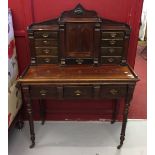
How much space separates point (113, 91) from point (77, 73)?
36 centimetres

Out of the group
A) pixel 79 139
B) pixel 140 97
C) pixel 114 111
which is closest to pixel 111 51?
pixel 114 111

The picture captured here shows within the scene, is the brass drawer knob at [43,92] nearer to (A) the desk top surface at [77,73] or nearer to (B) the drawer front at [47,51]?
(A) the desk top surface at [77,73]

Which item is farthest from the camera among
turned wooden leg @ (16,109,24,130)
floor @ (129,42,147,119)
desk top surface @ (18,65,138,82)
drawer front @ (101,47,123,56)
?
floor @ (129,42,147,119)

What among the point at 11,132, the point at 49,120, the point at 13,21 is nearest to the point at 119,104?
the point at 49,120

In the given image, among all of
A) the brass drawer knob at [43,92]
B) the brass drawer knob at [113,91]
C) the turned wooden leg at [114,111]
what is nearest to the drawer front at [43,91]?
the brass drawer knob at [43,92]

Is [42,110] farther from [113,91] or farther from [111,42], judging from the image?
[111,42]

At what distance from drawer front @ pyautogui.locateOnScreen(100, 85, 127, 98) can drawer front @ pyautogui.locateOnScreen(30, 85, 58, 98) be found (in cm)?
43

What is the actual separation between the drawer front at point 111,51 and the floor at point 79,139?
0.87 m

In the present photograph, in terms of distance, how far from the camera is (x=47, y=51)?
88.4 inches

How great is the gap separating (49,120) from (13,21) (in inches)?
46.8

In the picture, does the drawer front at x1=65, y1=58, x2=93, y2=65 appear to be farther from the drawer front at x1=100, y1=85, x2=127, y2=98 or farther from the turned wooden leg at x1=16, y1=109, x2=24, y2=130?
the turned wooden leg at x1=16, y1=109, x2=24, y2=130

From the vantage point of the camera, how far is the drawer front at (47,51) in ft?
7.32

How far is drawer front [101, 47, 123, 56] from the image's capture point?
2230mm

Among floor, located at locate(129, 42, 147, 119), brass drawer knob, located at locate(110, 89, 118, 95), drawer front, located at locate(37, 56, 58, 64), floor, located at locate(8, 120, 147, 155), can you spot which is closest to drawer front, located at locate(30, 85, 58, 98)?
drawer front, located at locate(37, 56, 58, 64)
